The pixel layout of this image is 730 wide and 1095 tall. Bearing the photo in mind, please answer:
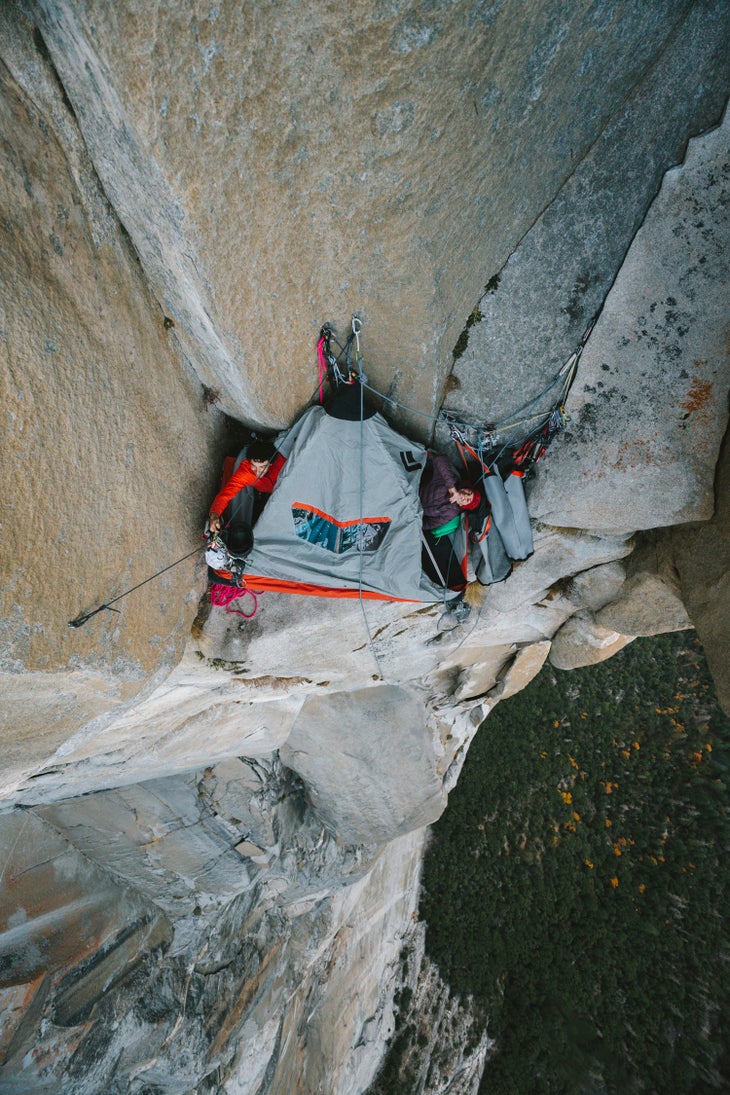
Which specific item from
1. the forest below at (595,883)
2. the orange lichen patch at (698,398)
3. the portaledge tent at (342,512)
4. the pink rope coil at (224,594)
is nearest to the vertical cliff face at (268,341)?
the orange lichen patch at (698,398)

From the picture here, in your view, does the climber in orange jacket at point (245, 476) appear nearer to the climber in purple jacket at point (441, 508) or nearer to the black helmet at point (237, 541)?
the black helmet at point (237, 541)

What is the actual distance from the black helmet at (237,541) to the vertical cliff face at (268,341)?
0.75ft

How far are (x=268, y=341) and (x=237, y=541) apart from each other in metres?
1.19

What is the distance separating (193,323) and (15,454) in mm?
1213

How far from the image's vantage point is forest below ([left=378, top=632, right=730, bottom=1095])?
924 cm

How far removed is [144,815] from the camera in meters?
6.20

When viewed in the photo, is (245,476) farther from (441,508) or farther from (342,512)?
(441,508)

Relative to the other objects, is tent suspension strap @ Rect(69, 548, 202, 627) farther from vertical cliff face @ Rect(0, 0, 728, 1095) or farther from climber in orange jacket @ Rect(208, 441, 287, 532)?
climber in orange jacket @ Rect(208, 441, 287, 532)

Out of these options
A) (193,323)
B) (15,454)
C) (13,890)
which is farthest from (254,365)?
(13,890)

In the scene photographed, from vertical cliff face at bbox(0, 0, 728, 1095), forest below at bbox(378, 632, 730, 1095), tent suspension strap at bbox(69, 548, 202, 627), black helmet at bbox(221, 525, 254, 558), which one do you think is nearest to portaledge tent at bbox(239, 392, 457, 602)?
black helmet at bbox(221, 525, 254, 558)

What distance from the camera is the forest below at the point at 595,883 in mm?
9242

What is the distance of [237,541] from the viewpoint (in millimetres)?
3406

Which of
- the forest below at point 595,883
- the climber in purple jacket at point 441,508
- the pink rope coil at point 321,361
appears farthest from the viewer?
the forest below at point 595,883

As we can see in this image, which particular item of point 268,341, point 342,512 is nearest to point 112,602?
point 342,512
